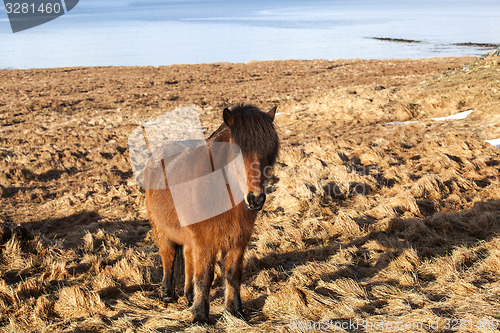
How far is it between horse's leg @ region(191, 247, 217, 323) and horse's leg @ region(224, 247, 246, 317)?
0.19 metres

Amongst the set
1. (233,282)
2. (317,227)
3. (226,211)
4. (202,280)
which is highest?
(226,211)

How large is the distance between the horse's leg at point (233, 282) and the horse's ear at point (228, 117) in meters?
1.23

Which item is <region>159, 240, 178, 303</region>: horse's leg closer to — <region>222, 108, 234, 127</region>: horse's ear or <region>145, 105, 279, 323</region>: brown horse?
<region>145, 105, 279, 323</region>: brown horse

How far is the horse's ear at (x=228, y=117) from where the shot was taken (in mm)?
2867

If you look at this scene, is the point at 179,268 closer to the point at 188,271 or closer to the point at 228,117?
the point at 188,271

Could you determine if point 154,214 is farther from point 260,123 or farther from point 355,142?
point 355,142

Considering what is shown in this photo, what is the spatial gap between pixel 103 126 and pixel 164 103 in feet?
18.4

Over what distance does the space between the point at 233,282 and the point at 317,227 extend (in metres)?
2.52

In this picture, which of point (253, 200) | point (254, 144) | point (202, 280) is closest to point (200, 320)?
point (202, 280)

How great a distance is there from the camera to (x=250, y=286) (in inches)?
161

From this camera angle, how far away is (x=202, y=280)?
338 cm

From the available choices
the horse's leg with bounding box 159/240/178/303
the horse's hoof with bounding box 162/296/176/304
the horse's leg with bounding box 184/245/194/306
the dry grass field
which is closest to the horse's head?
the horse's leg with bounding box 184/245/194/306

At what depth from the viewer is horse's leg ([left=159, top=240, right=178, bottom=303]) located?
4.08 meters

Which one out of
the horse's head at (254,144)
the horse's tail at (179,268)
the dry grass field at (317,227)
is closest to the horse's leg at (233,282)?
the dry grass field at (317,227)
